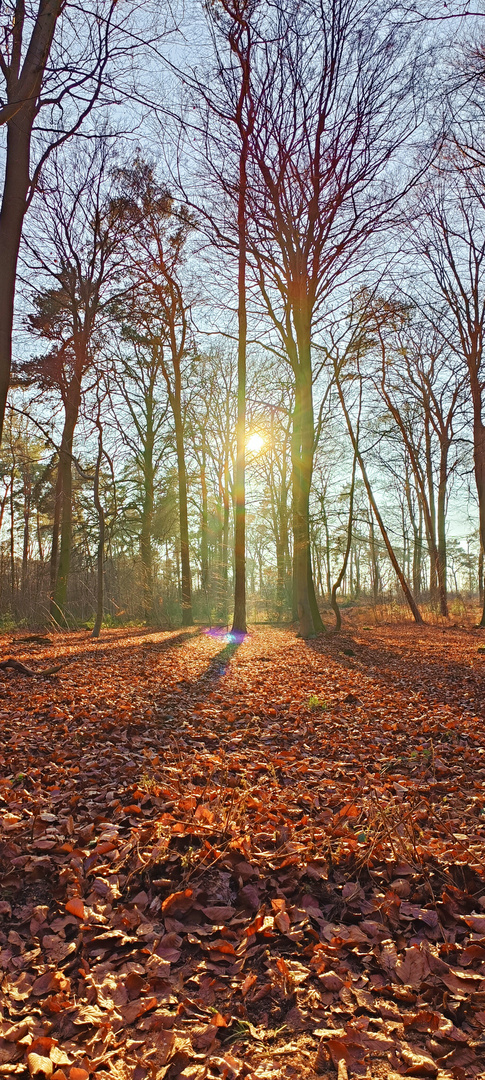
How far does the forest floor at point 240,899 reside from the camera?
160 centimetres

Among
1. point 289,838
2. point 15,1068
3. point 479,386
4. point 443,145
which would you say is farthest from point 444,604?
point 15,1068

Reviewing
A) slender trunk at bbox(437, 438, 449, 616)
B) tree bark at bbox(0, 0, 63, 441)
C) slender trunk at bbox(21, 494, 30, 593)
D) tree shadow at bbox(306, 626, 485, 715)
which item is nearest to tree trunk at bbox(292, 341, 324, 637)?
tree shadow at bbox(306, 626, 485, 715)

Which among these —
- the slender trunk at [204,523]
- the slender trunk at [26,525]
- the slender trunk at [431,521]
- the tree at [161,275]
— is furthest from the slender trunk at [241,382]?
the slender trunk at [26,525]

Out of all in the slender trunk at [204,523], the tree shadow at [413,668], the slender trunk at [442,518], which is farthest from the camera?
the slender trunk at [204,523]

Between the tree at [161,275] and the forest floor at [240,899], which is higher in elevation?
the tree at [161,275]

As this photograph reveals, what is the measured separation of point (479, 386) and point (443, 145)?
19.3 ft

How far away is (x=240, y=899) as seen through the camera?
7.54 ft

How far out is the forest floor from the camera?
160 cm

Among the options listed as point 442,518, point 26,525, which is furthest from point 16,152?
point 26,525

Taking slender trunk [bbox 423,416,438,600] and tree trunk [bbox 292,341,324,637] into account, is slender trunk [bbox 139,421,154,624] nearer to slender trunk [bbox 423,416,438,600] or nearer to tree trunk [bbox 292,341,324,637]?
tree trunk [bbox 292,341,324,637]

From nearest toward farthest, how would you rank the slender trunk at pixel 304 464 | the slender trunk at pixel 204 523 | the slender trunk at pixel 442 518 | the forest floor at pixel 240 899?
the forest floor at pixel 240 899, the slender trunk at pixel 304 464, the slender trunk at pixel 442 518, the slender trunk at pixel 204 523

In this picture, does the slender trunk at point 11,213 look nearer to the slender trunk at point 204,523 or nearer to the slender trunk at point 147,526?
the slender trunk at point 147,526

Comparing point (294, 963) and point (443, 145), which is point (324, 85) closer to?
point (443, 145)

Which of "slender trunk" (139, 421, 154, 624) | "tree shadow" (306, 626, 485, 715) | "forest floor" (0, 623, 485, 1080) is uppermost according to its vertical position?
"slender trunk" (139, 421, 154, 624)
